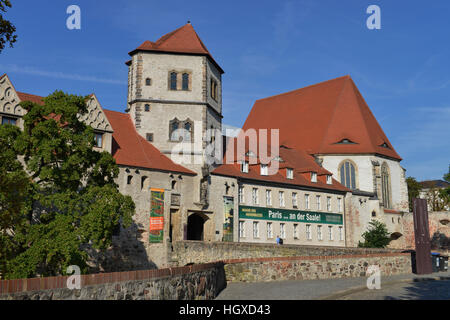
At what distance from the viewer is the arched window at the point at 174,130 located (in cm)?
3512

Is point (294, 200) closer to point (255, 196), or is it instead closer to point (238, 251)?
point (255, 196)

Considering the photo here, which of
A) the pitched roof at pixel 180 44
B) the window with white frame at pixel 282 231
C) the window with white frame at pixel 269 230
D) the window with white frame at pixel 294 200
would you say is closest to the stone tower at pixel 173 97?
the pitched roof at pixel 180 44

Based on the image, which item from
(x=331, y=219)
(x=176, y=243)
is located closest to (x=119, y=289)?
(x=176, y=243)

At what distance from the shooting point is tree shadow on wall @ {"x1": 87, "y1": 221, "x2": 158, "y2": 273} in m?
28.3

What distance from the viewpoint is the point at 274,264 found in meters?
19.8

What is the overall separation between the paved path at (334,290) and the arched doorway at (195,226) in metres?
15.9

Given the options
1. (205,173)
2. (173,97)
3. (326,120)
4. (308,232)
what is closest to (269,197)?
(308,232)

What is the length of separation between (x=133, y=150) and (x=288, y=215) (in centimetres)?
1490

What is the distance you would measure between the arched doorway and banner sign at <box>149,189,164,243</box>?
4.15 m

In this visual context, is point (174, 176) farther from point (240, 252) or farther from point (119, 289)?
point (119, 289)

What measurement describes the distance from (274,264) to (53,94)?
1143 cm

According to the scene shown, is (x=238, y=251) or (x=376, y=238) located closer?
(x=238, y=251)

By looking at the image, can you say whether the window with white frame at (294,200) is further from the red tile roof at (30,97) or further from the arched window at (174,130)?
the red tile roof at (30,97)

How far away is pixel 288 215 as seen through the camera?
132 feet
